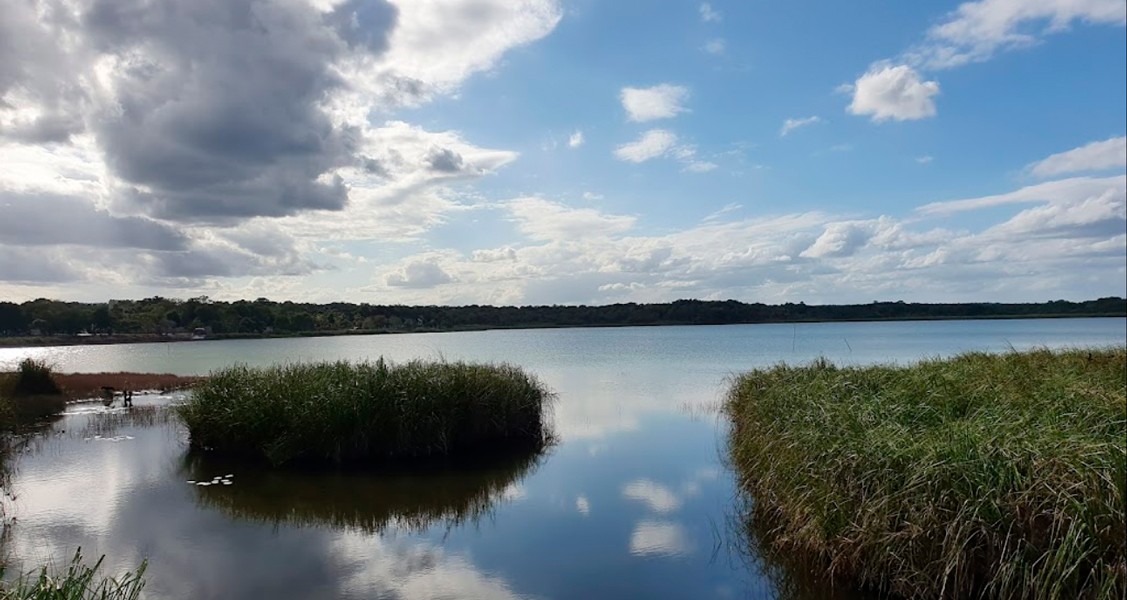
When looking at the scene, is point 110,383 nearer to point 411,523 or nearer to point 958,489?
point 411,523

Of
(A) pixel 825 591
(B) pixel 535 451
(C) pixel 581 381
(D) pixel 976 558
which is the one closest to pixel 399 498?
(B) pixel 535 451

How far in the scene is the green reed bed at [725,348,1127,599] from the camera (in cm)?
608

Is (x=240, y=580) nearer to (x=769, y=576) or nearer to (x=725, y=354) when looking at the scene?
(x=769, y=576)

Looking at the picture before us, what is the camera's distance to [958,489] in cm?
671

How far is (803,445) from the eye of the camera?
29.8ft

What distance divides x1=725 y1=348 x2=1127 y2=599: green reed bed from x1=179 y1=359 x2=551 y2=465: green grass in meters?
7.29

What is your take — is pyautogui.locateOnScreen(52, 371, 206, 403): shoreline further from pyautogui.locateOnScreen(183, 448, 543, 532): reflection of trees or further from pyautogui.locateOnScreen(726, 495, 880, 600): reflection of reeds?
pyautogui.locateOnScreen(726, 495, 880, 600): reflection of reeds

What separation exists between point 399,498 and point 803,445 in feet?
21.9

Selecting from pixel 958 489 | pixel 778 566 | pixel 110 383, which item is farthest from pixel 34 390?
pixel 958 489

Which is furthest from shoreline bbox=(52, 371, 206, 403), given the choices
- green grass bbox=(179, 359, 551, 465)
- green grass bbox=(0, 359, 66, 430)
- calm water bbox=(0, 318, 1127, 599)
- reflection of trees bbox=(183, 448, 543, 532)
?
reflection of trees bbox=(183, 448, 543, 532)

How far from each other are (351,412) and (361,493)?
8.60 ft

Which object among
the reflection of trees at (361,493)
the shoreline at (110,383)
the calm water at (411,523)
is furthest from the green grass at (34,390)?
the reflection of trees at (361,493)

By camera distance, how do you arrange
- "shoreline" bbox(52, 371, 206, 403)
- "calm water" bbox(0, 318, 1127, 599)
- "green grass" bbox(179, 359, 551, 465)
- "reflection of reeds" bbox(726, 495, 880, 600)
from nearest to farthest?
"reflection of reeds" bbox(726, 495, 880, 600) → "calm water" bbox(0, 318, 1127, 599) → "green grass" bbox(179, 359, 551, 465) → "shoreline" bbox(52, 371, 206, 403)

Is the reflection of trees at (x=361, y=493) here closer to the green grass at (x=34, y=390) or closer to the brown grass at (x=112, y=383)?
the green grass at (x=34, y=390)
